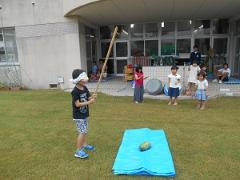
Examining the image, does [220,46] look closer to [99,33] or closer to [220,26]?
[220,26]

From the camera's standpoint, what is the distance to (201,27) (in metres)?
12.7

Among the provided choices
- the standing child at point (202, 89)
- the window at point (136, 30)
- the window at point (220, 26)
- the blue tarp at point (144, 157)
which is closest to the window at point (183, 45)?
the window at point (220, 26)

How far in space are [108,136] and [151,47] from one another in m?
9.44

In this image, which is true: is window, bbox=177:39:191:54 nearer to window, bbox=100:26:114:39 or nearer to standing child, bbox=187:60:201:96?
window, bbox=100:26:114:39

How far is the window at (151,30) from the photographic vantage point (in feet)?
43.2

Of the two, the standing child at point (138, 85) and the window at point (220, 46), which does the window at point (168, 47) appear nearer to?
the window at point (220, 46)

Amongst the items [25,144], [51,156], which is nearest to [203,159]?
[51,156]

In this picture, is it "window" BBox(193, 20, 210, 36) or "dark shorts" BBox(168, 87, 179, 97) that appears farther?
"window" BBox(193, 20, 210, 36)

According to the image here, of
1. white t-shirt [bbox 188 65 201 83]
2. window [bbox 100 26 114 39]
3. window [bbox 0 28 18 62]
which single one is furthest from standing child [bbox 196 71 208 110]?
window [bbox 0 28 18 62]

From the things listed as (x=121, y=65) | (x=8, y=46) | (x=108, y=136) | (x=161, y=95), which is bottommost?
(x=108, y=136)

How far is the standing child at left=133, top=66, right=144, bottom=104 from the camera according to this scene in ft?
24.8

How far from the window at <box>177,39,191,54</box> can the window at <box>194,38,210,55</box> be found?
0.41 metres

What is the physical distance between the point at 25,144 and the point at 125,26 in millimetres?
10415

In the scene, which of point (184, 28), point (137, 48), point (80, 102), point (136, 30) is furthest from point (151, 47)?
point (80, 102)
